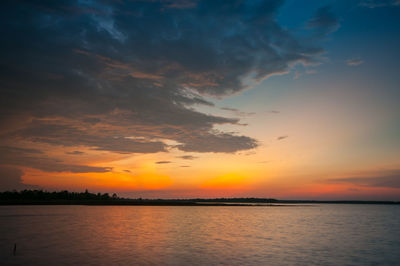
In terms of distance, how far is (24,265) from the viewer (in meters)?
25.6

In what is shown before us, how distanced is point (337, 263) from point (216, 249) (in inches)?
507

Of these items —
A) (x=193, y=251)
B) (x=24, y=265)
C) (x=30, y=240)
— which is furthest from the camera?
(x=30, y=240)

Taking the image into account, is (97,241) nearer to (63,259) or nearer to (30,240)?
(30,240)

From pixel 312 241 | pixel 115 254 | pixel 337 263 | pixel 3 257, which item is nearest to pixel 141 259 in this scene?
pixel 115 254

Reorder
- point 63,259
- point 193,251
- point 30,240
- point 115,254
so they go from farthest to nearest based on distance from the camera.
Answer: point 30,240 < point 193,251 < point 115,254 < point 63,259

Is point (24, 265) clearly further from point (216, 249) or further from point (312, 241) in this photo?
point (312, 241)

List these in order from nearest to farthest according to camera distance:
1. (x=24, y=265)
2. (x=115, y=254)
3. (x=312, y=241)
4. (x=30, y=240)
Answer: (x=24, y=265) → (x=115, y=254) → (x=30, y=240) → (x=312, y=241)

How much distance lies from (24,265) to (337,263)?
94.2 feet

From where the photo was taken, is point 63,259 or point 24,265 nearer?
point 24,265

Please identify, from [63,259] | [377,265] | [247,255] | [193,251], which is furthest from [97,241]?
[377,265]

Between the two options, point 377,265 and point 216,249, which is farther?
point 216,249

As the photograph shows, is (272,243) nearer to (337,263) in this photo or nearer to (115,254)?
(337,263)

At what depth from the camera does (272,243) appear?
40625 mm

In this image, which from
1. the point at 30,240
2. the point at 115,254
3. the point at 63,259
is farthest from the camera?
the point at 30,240
